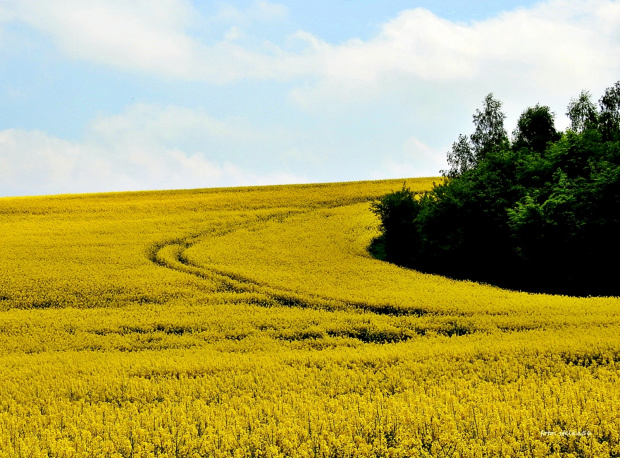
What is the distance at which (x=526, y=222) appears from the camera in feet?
117

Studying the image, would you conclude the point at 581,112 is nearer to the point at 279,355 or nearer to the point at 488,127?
the point at 488,127

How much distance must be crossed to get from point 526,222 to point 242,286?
60.9 ft

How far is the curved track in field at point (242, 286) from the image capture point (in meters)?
25.3

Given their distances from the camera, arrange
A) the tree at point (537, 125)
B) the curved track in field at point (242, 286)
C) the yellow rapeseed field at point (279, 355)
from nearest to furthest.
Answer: the yellow rapeseed field at point (279, 355) → the curved track in field at point (242, 286) → the tree at point (537, 125)

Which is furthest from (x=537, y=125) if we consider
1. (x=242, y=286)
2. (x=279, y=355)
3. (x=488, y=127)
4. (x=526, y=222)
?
(x=279, y=355)

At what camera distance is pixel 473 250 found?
38.9 metres

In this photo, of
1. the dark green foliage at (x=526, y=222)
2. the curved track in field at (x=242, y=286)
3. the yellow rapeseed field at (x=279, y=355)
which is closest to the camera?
the yellow rapeseed field at (x=279, y=355)

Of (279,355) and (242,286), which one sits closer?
(279,355)

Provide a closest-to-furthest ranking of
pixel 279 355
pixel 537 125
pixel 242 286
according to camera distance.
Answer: pixel 279 355 < pixel 242 286 < pixel 537 125

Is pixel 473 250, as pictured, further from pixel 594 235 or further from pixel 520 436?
pixel 520 436

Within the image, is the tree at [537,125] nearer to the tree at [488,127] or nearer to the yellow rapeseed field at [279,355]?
the tree at [488,127]

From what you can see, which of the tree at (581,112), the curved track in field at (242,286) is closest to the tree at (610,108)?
the tree at (581,112)

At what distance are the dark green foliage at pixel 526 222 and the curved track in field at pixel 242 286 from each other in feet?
46.7

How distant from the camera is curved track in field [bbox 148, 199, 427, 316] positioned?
2534cm
